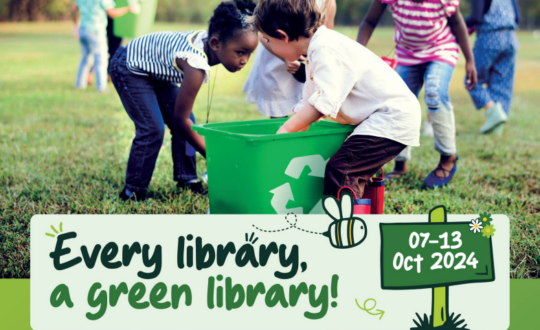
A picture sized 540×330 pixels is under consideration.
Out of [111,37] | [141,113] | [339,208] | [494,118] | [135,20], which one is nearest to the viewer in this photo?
[339,208]

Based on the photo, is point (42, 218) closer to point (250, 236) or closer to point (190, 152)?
point (250, 236)

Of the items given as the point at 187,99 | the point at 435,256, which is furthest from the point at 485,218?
the point at 187,99

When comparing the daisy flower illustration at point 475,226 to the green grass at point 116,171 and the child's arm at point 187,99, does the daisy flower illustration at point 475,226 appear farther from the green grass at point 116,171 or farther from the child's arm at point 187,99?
the child's arm at point 187,99

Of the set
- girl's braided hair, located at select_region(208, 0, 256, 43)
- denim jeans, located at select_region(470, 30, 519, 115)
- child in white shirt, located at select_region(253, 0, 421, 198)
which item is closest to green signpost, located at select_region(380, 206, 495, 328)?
child in white shirt, located at select_region(253, 0, 421, 198)

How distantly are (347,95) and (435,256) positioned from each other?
70 centimetres

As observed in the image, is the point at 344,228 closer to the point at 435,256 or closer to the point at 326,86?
the point at 435,256

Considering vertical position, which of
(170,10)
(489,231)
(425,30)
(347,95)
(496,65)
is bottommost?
(489,231)

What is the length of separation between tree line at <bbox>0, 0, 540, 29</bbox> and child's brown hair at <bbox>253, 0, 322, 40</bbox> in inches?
960

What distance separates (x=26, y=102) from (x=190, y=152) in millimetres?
3792

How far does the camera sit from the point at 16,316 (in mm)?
1618

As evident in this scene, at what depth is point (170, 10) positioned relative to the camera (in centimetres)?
2875

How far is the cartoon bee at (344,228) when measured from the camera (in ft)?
5.27

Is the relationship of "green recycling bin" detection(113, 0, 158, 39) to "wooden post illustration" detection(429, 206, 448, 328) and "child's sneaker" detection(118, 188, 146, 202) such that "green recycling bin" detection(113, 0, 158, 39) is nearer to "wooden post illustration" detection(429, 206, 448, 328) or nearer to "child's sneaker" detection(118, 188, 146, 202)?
"child's sneaker" detection(118, 188, 146, 202)

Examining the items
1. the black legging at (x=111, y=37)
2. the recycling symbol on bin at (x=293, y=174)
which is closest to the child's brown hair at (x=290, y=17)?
the recycling symbol on bin at (x=293, y=174)
